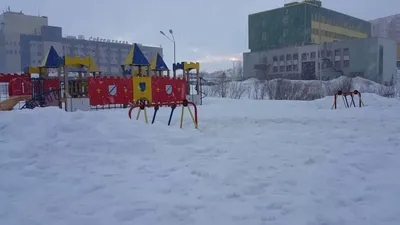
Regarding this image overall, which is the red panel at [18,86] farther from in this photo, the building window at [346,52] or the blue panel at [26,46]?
the blue panel at [26,46]

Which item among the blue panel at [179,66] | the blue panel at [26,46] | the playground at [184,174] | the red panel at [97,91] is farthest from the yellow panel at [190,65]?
the blue panel at [26,46]

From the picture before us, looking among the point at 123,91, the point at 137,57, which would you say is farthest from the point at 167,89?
the point at 137,57

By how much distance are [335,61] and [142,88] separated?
58.7 m

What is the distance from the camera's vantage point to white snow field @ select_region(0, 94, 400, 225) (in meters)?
4.03

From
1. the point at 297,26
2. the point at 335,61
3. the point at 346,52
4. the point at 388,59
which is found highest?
the point at 297,26

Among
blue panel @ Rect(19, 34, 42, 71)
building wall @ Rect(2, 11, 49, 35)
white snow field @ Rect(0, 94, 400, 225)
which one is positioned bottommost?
white snow field @ Rect(0, 94, 400, 225)

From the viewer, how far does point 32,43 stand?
83.1 meters

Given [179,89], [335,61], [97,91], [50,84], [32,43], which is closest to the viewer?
[97,91]

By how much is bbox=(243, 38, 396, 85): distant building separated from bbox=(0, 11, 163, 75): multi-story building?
45001 mm

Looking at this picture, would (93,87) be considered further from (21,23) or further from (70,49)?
(21,23)

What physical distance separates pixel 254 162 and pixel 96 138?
124 inches

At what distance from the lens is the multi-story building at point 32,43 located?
84125 mm

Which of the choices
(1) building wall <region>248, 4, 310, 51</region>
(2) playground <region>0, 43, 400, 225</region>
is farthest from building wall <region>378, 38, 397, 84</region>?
(2) playground <region>0, 43, 400, 225</region>

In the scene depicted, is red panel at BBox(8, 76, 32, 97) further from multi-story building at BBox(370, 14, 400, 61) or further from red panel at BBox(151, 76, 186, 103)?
multi-story building at BBox(370, 14, 400, 61)
